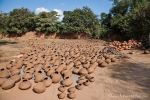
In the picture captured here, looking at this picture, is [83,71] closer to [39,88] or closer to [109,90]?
[109,90]

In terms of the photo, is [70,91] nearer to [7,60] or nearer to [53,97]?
[53,97]

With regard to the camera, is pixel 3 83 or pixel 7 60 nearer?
pixel 3 83

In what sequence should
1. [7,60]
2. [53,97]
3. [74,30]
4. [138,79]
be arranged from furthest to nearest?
[74,30]
[7,60]
[138,79]
[53,97]

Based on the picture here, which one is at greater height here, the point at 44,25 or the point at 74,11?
the point at 74,11

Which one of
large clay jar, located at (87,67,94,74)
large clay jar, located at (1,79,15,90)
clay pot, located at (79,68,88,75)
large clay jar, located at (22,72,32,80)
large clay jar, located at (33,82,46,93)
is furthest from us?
large clay jar, located at (87,67,94,74)

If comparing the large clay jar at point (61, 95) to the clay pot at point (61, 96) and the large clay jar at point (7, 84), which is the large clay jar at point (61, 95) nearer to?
the clay pot at point (61, 96)

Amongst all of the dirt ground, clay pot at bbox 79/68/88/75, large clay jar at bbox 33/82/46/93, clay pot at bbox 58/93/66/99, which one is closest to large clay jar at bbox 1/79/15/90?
the dirt ground

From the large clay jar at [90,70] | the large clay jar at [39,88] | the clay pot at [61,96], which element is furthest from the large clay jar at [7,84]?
the large clay jar at [90,70]

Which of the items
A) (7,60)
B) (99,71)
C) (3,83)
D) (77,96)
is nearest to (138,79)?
(99,71)

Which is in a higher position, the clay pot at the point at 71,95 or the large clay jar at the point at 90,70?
the large clay jar at the point at 90,70

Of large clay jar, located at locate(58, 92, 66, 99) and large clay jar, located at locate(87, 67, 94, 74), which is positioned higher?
large clay jar, located at locate(87, 67, 94, 74)

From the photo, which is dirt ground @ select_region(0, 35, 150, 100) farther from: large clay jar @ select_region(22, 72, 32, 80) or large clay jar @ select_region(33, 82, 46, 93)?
large clay jar @ select_region(22, 72, 32, 80)

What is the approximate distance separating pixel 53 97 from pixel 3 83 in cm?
128

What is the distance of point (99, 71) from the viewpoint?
15.0 feet
